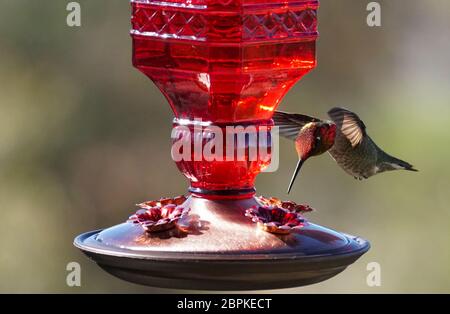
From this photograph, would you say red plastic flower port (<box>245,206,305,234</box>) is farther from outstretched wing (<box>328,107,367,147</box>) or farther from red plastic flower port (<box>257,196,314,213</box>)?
outstretched wing (<box>328,107,367,147</box>)

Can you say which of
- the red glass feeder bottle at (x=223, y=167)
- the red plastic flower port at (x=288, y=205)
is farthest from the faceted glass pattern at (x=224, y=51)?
the red plastic flower port at (x=288, y=205)

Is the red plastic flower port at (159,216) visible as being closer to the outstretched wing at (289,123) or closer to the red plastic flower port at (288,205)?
the red plastic flower port at (288,205)

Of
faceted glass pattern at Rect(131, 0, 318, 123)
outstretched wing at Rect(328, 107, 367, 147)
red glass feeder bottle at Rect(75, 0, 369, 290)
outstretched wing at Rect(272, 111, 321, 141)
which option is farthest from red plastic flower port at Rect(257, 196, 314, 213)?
outstretched wing at Rect(328, 107, 367, 147)

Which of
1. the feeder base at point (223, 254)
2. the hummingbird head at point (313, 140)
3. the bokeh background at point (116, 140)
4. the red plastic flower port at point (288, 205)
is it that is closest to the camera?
the feeder base at point (223, 254)

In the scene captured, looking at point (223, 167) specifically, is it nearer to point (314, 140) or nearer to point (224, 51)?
point (224, 51)

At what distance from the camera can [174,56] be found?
4.44 meters

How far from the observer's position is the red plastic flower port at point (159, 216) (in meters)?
4.26

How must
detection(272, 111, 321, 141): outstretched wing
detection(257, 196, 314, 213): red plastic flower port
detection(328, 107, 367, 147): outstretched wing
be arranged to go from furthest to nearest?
detection(328, 107, 367, 147): outstretched wing → detection(272, 111, 321, 141): outstretched wing → detection(257, 196, 314, 213): red plastic flower port

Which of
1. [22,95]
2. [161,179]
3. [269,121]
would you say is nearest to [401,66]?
[161,179]

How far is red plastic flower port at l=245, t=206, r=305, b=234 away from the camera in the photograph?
4.28 m

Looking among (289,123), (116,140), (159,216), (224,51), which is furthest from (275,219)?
(116,140)

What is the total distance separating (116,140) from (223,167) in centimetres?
721

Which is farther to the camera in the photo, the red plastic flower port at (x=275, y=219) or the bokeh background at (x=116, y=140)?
the bokeh background at (x=116, y=140)

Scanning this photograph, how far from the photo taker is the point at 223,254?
13.4 ft
